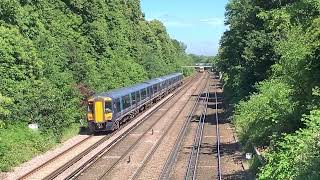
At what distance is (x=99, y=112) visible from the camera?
3431 cm

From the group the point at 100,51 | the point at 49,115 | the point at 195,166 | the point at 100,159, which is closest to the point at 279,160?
the point at 195,166

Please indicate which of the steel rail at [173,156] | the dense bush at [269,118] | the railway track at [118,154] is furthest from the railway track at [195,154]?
the dense bush at [269,118]

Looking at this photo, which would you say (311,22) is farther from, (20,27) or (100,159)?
(20,27)

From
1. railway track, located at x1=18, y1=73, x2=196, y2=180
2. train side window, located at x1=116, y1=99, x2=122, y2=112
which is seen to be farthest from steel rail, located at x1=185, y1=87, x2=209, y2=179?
train side window, located at x1=116, y1=99, x2=122, y2=112

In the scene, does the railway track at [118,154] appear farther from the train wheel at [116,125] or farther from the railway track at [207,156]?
the railway track at [207,156]

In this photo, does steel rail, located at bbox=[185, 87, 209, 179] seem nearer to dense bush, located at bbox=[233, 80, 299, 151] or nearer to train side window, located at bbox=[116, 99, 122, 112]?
dense bush, located at bbox=[233, 80, 299, 151]

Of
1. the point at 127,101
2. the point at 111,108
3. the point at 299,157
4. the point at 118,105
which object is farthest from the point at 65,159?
the point at 127,101

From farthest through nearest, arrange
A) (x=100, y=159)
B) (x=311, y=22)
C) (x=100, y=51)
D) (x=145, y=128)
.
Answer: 1. (x=100, y=51)
2. (x=145, y=128)
3. (x=100, y=159)
4. (x=311, y=22)

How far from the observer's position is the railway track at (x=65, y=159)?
22.4 meters

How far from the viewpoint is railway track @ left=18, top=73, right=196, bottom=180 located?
22.4m

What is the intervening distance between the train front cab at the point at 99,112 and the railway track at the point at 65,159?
3.06 feet

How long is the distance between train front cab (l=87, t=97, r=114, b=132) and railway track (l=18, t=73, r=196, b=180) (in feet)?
3.06

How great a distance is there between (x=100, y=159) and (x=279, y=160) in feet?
37.6

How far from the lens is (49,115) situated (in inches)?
1236
